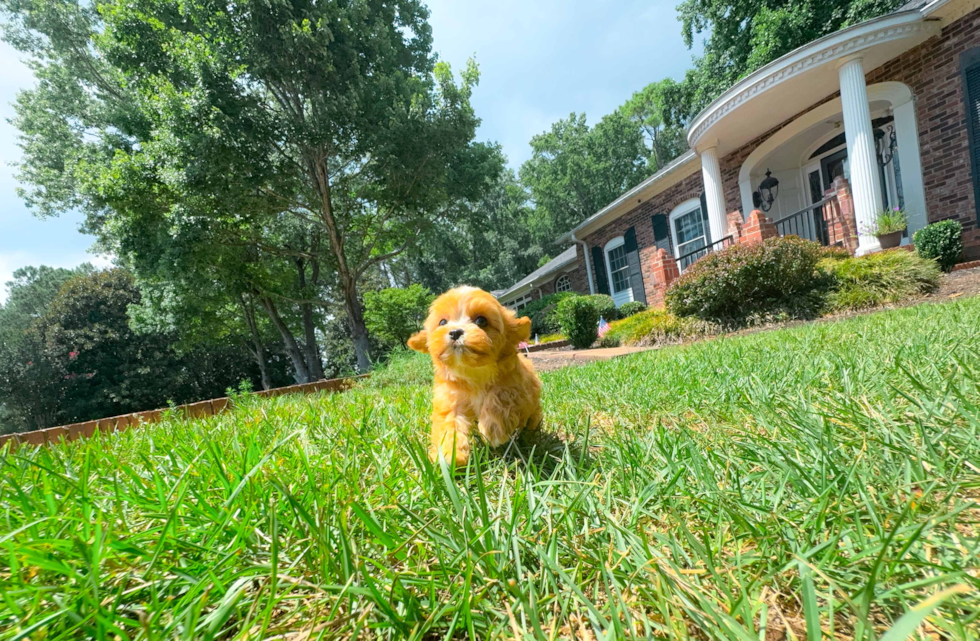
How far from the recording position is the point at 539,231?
36062 millimetres

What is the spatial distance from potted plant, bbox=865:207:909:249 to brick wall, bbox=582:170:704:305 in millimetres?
4922

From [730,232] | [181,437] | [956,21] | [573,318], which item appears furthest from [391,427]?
[956,21]

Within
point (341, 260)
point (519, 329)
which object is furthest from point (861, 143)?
point (341, 260)

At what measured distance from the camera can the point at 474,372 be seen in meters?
1.64

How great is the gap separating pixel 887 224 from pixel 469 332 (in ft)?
32.8

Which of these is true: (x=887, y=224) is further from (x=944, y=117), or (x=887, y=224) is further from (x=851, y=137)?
(x=944, y=117)

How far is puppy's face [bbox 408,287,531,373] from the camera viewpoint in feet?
5.08

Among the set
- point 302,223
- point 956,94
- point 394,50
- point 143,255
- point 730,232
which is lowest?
point 730,232

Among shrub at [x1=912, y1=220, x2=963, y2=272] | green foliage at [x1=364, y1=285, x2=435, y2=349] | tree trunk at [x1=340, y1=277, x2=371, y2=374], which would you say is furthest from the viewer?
green foliage at [x1=364, y1=285, x2=435, y2=349]

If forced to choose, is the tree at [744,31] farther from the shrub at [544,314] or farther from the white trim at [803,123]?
the shrub at [544,314]

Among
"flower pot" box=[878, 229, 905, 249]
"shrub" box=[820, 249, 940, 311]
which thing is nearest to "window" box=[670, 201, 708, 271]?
"flower pot" box=[878, 229, 905, 249]

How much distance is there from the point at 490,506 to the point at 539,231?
36.2 meters

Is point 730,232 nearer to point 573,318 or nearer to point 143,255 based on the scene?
point 573,318

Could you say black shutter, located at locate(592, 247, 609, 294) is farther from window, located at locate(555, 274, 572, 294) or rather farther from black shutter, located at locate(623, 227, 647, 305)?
window, located at locate(555, 274, 572, 294)
